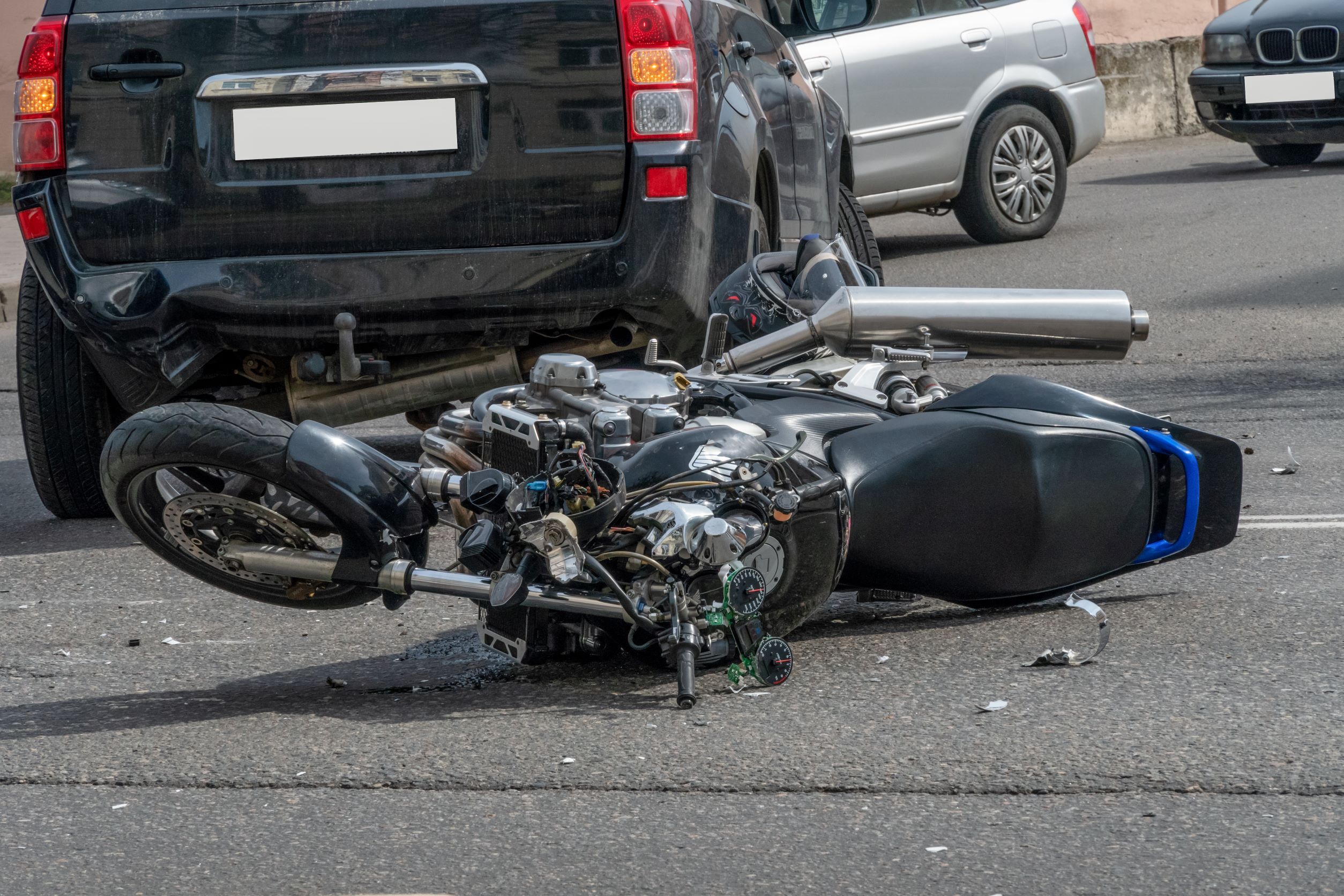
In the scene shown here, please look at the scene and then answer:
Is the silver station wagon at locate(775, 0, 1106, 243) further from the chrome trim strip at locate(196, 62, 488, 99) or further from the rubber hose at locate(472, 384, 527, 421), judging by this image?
the rubber hose at locate(472, 384, 527, 421)

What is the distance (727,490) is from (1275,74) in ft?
34.5

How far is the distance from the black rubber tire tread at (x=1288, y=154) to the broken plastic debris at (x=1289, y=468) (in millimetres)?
9391

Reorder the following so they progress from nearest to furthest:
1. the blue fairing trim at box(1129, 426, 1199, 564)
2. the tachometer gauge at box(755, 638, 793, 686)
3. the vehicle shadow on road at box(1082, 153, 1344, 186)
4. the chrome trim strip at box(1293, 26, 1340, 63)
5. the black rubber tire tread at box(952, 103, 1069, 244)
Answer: the tachometer gauge at box(755, 638, 793, 686), the blue fairing trim at box(1129, 426, 1199, 564), the black rubber tire tread at box(952, 103, 1069, 244), the chrome trim strip at box(1293, 26, 1340, 63), the vehicle shadow on road at box(1082, 153, 1344, 186)

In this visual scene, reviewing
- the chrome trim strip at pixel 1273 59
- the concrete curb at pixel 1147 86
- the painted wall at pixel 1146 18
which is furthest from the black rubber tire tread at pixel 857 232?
the painted wall at pixel 1146 18

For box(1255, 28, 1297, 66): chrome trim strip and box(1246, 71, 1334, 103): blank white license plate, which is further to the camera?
box(1255, 28, 1297, 66): chrome trim strip

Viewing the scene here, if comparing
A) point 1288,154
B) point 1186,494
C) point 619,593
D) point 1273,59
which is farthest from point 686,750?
point 1288,154

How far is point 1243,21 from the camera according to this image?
12812mm

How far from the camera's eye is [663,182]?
4.60 m

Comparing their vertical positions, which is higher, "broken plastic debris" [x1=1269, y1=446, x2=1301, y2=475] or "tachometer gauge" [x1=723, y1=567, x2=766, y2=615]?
"tachometer gauge" [x1=723, y1=567, x2=766, y2=615]

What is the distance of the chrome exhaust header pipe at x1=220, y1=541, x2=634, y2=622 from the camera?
3.23 metres

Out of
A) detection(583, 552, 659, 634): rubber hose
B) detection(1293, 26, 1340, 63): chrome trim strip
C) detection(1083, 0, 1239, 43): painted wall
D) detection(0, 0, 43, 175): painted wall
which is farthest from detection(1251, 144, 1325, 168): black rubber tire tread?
detection(583, 552, 659, 634): rubber hose

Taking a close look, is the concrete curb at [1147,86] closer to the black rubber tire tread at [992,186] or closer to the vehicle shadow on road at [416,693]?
the black rubber tire tread at [992,186]

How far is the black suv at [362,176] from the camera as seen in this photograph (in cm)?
453

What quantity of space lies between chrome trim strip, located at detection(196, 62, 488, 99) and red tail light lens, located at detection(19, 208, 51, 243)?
2.08ft
